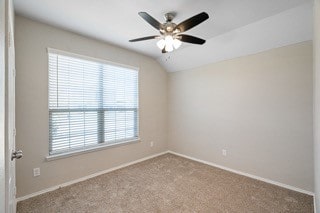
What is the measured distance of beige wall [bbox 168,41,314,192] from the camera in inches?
89.5

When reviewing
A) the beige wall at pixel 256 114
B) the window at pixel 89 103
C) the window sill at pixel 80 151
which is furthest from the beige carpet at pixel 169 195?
the window at pixel 89 103

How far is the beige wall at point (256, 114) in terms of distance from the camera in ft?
7.46

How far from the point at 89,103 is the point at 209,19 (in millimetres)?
2364

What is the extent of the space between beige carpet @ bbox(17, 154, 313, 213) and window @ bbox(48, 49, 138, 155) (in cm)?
67

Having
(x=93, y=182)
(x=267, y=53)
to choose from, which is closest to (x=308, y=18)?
(x=267, y=53)

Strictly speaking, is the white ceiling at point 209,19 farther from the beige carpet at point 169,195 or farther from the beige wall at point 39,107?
the beige carpet at point 169,195

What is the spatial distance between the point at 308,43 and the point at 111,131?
3.58 metres

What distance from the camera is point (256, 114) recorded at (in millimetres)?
2701

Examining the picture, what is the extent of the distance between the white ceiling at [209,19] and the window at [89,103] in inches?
21.7

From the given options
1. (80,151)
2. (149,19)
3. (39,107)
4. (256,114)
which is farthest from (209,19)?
(80,151)

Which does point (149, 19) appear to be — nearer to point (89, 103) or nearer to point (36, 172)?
point (89, 103)

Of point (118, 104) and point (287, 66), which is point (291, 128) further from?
point (118, 104)

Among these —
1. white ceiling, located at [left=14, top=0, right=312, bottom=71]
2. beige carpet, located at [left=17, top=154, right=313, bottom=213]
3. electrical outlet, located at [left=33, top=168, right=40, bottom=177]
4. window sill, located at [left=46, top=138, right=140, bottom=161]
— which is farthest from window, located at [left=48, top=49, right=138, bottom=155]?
beige carpet, located at [left=17, top=154, right=313, bottom=213]

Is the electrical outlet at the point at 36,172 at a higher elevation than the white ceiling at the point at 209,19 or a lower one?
lower
